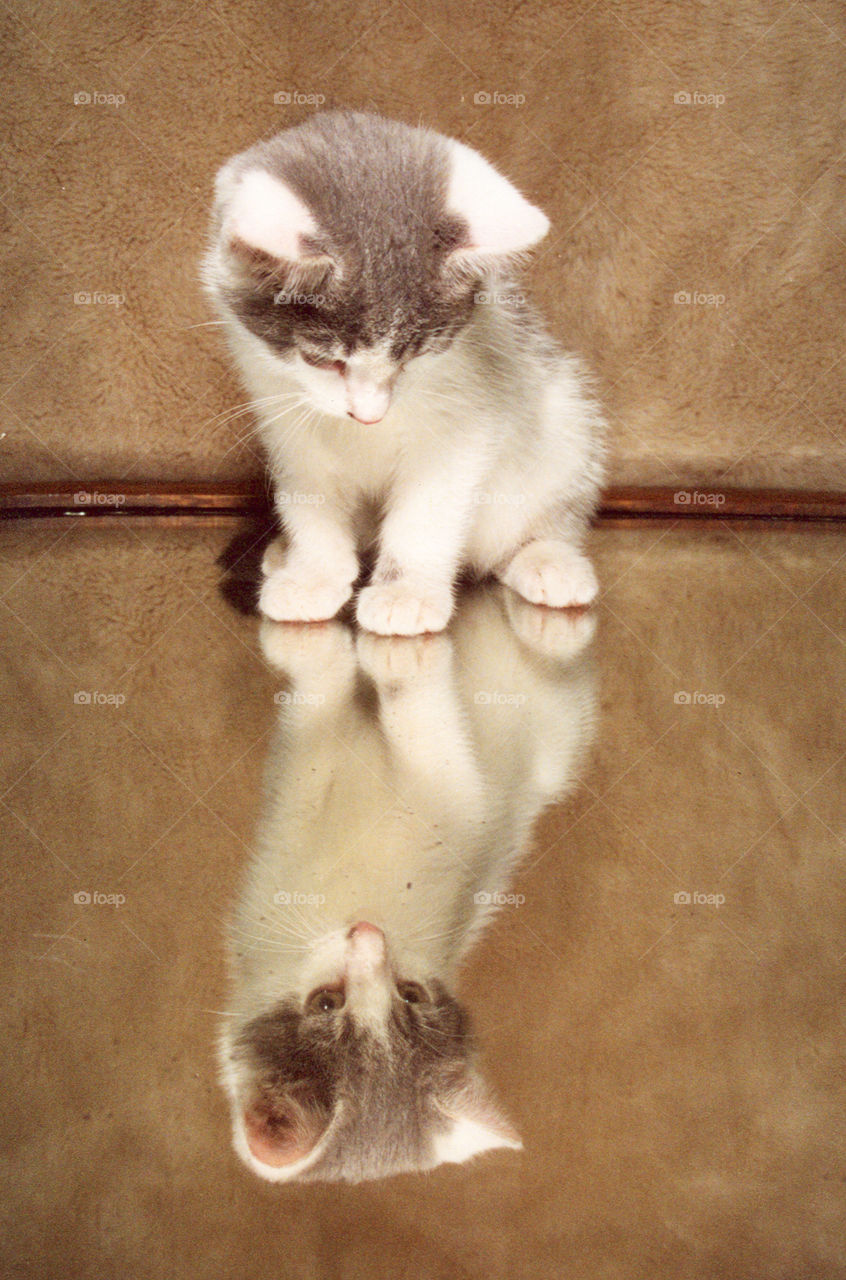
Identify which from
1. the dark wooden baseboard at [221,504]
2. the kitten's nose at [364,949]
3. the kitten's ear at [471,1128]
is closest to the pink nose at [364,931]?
the kitten's nose at [364,949]

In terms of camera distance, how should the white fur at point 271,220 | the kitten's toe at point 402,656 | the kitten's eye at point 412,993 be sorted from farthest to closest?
the kitten's toe at point 402,656, the white fur at point 271,220, the kitten's eye at point 412,993

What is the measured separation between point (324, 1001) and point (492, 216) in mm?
769

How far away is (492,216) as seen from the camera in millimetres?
1078

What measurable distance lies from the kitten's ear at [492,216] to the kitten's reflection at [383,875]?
464 millimetres

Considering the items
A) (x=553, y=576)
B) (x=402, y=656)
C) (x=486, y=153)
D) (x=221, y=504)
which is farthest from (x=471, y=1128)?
(x=486, y=153)

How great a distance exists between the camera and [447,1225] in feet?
2.22

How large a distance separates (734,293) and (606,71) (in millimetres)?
405

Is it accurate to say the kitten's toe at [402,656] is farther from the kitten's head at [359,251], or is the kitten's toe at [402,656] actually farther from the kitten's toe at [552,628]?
the kitten's head at [359,251]

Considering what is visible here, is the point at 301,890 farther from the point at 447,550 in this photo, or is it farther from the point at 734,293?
the point at 734,293

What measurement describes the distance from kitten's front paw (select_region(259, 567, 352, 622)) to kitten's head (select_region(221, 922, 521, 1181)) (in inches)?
24.5

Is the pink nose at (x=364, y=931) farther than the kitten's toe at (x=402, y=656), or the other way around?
the kitten's toe at (x=402, y=656)

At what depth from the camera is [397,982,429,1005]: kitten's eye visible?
30.9 inches

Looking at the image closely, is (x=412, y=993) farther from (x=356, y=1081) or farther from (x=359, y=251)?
(x=359, y=251)

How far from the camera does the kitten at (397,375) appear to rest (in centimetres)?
106
